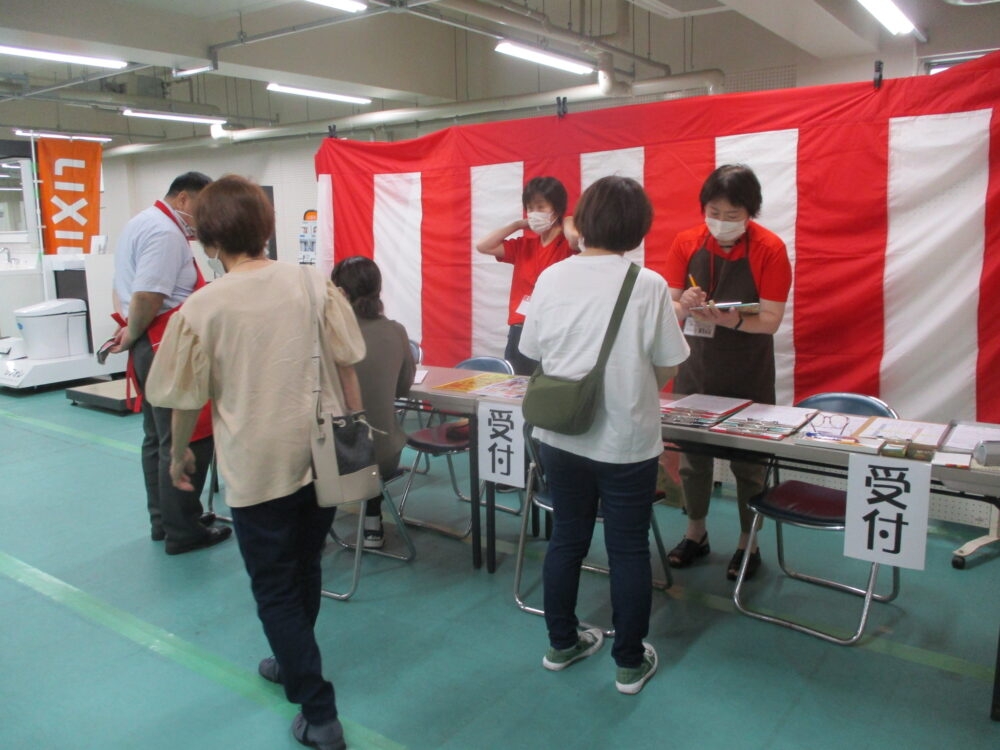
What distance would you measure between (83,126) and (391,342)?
11.9 meters

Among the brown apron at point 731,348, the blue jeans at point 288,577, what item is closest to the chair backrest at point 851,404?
the brown apron at point 731,348

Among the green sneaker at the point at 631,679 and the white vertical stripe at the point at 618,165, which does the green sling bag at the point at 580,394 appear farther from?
the white vertical stripe at the point at 618,165

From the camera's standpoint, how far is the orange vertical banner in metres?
7.90

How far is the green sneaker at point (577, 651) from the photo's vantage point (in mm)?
2326

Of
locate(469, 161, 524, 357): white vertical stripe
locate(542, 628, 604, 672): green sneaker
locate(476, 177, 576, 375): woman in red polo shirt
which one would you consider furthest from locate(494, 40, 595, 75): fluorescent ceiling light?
locate(542, 628, 604, 672): green sneaker

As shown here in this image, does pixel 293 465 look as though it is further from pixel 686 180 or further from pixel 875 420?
pixel 686 180

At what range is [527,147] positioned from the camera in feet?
14.1

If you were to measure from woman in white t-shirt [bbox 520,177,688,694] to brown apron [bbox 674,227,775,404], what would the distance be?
87 cm

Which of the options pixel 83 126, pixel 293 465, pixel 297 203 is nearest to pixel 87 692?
pixel 293 465

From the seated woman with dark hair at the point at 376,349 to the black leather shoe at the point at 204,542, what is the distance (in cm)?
106

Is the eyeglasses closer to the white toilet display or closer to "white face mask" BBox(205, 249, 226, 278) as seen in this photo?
"white face mask" BBox(205, 249, 226, 278)

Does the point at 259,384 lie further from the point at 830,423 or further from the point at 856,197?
the point at 856,197

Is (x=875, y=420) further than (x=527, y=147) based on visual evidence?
No

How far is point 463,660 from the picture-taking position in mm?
2408
